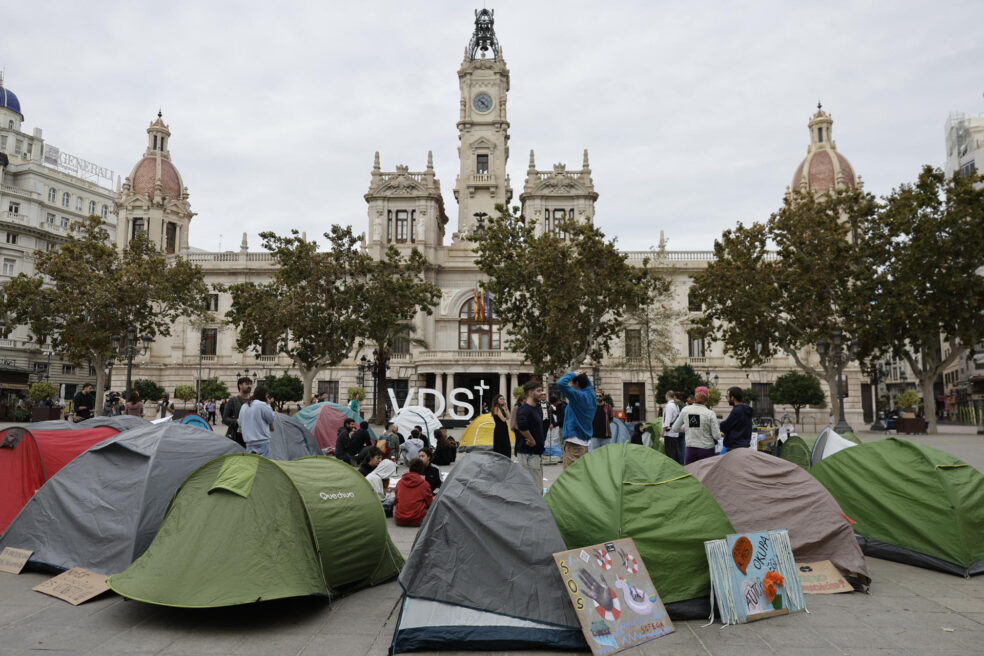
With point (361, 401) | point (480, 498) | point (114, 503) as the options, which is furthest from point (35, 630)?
point (361, 401)

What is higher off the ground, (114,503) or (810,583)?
(114,503)

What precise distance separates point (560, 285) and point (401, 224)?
73.8 ft

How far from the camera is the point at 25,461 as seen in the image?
8.73 metres

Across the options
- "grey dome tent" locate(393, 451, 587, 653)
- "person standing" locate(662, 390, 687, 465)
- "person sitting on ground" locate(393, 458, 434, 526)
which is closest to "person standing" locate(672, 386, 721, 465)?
"person standing" locate(662, 390, 687, 465)

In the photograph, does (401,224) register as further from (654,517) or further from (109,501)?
(654,517)

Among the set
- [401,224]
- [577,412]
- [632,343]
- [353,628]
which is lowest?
[353,628]

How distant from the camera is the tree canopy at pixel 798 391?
3838cm

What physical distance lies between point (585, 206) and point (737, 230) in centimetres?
1857

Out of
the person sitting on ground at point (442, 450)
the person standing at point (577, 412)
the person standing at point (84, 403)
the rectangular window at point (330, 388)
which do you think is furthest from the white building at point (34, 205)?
the person standing at point (577, 412)

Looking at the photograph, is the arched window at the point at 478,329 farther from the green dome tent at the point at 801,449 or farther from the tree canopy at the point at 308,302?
the green dome tent at the point at 801,449

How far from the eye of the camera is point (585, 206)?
47.3 meters

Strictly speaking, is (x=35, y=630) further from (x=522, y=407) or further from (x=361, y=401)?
(x=361, y=401)

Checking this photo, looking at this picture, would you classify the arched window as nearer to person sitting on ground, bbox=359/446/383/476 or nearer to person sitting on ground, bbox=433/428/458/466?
person sitting on ground, bbox=433/428/458/466

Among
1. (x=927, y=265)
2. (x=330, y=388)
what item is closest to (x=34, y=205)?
(x=330, y=388)
